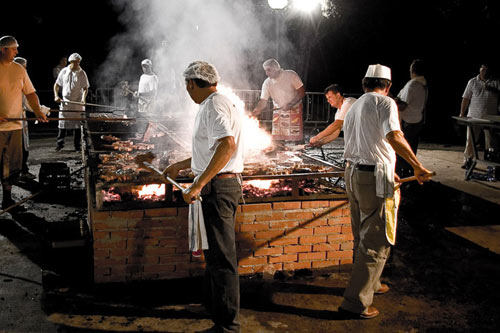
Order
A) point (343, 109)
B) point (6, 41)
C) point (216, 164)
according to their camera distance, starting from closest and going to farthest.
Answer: point (216, 164) < point (343, 109) < point (6, 41)

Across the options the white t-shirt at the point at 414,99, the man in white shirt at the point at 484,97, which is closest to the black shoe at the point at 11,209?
the white t-shirt at the point at 414,99

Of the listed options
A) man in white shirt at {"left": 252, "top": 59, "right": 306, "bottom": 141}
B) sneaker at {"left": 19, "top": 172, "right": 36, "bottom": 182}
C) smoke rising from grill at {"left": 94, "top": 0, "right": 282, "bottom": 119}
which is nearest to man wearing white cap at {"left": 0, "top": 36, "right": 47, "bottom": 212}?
sneaker at {"left": 19, "top": 172, "right": 36, "bottom": 182}

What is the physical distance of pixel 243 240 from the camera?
549cm

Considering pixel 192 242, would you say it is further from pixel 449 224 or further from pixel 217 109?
pixel 449 224

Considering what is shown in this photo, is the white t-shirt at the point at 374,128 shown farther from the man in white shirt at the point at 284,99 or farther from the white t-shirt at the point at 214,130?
the man in white shirt at the point at 284,99

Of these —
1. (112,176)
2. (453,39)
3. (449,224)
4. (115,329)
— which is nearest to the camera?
(115,329)

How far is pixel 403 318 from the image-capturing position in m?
4.66

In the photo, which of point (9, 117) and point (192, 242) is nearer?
point (192, 242)

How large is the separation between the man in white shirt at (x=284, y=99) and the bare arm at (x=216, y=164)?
621 centimetres

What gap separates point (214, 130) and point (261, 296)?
88.1 inches

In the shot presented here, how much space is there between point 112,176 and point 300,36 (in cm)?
2183

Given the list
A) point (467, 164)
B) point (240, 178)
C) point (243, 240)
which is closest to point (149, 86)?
point (467, 164)

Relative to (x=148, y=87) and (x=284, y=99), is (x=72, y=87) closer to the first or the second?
(x=148, y=87)

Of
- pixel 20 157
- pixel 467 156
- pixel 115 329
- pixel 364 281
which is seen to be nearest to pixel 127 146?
pixel 20 157
